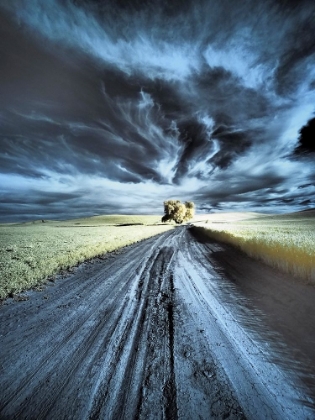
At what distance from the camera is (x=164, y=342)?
13.6 ft

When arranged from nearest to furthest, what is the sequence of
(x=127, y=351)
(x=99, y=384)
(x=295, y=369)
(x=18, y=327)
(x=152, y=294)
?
(x=99, y=384), (x=295, y=369), (x=127, y=351), (x=18, y=327), (x=152, y=294)

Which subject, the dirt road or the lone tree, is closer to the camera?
the dirt road

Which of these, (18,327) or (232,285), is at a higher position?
(232,285)

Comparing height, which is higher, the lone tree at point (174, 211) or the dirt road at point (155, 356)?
the lone tree at point (174, 211)

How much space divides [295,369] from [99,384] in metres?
3.18

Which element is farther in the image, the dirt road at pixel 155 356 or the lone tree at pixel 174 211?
the lone tree at pixel 174 211

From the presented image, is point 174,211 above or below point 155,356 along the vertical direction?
above

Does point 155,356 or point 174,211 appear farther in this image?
point 174,211

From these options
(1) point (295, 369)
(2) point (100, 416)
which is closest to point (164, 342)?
(2) point (100, 416)

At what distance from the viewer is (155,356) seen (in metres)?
3.69

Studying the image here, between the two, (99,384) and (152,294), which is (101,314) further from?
(99,384)

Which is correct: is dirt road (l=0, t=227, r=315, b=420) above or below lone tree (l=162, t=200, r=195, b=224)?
below

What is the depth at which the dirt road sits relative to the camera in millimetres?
2732

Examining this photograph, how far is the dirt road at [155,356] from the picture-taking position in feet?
8.96
